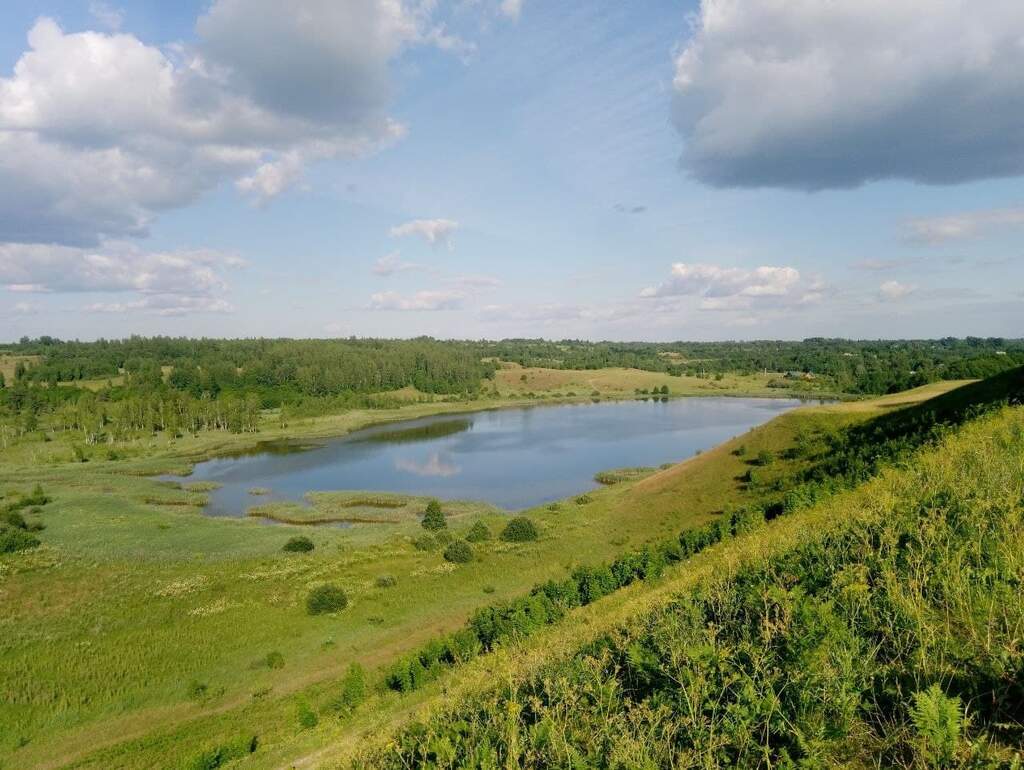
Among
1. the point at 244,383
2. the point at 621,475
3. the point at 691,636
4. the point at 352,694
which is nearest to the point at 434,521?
the point at 352,694

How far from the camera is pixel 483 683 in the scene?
10844 mm

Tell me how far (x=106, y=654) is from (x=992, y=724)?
34162 mm

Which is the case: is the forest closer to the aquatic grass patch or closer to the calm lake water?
the calm lake water

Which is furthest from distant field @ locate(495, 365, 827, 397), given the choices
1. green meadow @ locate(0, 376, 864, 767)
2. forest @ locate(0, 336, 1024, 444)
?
green meadow @ locate(0, 376, 864, 767)

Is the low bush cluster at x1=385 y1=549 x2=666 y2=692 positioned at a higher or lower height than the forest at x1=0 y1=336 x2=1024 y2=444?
lower

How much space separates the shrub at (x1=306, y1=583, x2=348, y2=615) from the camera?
1187 inches

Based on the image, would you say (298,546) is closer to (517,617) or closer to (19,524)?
(517,617)

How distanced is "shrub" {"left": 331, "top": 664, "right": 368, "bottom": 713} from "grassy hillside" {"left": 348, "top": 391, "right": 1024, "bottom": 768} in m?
9.55

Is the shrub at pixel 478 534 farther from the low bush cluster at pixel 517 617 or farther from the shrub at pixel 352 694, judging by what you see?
the shrub at pixel 352 694

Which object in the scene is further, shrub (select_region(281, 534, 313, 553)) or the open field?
the open field

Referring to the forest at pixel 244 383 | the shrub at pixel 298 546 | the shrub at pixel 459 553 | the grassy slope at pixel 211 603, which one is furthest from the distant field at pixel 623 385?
the shrub at pixel 459 553

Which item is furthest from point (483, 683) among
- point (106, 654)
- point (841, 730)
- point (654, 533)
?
point (654, 533)

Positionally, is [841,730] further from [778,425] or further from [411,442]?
[411,442]

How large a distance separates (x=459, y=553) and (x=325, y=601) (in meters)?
10.8
